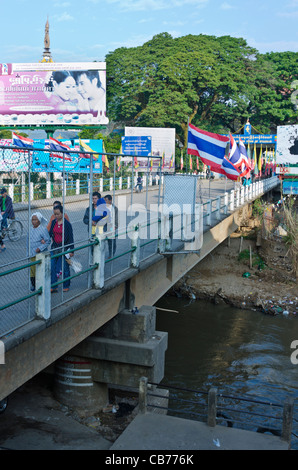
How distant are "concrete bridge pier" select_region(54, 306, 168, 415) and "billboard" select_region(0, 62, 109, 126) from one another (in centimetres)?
2302

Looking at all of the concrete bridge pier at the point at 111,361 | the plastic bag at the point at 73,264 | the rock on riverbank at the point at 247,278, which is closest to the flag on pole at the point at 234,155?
the rock on riverbank at the point at 247,278

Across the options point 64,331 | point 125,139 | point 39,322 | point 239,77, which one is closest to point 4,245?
point 64,331

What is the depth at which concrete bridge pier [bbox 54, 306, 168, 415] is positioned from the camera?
10.5 meters

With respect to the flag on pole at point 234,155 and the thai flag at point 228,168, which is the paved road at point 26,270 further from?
the flag on pole at point 234,155

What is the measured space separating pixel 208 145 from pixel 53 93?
16695 mm

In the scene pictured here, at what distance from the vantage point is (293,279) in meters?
26.7

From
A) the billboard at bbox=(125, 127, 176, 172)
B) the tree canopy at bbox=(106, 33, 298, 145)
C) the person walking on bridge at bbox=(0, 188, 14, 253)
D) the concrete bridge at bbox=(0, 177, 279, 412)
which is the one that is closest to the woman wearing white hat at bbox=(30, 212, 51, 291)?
the person walking on bridge at bbox=(0, 188, 14, 253)

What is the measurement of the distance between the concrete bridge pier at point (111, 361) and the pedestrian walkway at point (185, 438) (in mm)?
1546

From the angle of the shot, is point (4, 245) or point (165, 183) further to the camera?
point (165, 183)

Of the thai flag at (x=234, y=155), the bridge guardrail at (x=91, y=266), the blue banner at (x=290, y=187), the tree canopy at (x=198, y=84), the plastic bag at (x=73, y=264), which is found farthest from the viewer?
the tree canopy at (x=198, y=84)

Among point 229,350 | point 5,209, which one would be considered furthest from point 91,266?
point 229,350

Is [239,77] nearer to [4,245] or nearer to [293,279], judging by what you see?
[293,279]

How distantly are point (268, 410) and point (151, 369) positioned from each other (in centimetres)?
544

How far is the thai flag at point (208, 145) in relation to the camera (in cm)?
1844
